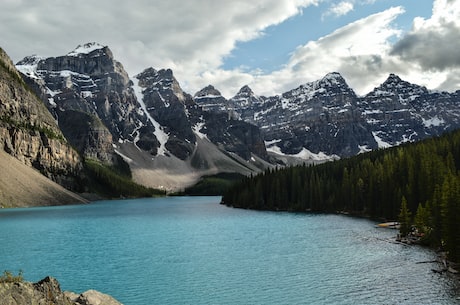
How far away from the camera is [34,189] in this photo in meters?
176

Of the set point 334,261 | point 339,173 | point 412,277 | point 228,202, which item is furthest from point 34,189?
point 412,277

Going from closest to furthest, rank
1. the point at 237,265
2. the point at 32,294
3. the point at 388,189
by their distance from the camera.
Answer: the point at 32,294
the point at 237,265
the point at 388,189

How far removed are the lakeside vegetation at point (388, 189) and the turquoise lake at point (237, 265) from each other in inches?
214

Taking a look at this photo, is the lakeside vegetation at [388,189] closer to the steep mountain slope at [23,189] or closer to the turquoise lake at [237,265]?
the turquoise lake at [237,265]

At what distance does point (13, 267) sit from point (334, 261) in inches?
1611

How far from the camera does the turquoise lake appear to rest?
127 feet

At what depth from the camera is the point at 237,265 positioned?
52.4 m

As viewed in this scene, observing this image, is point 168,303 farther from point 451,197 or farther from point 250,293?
point 451,197

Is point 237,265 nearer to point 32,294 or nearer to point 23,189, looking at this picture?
point 32,294

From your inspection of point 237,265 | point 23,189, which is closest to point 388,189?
point 237,265

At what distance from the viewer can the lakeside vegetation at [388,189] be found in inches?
2341

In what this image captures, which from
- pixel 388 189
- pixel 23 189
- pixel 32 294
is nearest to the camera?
pixel 32 294

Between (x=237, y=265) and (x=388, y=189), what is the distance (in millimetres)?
69787

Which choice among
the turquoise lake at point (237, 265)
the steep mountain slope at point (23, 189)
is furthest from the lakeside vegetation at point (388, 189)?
the steep mountain slope at point (23, 189)
